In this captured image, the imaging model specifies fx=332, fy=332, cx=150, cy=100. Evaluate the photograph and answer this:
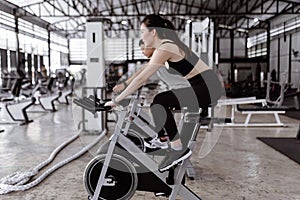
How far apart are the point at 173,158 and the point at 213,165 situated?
1.42m

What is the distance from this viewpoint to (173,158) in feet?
7.73

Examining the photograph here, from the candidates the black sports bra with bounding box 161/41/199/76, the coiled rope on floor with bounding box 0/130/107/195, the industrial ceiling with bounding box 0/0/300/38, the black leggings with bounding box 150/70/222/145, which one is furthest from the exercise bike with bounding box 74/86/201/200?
the industrial ceiling with bounding box 0/0/300/38

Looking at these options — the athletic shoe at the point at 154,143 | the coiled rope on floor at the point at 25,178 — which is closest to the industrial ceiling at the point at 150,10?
the coiled rope on floor at the point at 25,178

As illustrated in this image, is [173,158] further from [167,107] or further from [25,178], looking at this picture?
[25,178]

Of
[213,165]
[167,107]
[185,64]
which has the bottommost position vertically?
[213,165]

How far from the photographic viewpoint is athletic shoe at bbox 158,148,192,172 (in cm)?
230

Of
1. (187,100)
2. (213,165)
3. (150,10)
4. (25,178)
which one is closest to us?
(187,100)

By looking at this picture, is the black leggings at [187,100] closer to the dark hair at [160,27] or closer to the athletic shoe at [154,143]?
the dark hair at [160,27]

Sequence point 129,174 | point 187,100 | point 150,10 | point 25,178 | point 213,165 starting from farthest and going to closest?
point 150,10 < point 213,165 < point 25,178 < point 187,100 < point 129,174

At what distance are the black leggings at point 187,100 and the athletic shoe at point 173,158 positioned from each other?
0.15 metres

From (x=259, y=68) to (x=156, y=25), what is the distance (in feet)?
35.5

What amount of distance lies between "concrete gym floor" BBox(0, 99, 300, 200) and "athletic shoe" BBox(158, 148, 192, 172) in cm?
51

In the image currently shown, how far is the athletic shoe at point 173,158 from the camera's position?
2.30 meters

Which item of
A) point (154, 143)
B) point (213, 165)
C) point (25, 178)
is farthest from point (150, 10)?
point (25, 178)
